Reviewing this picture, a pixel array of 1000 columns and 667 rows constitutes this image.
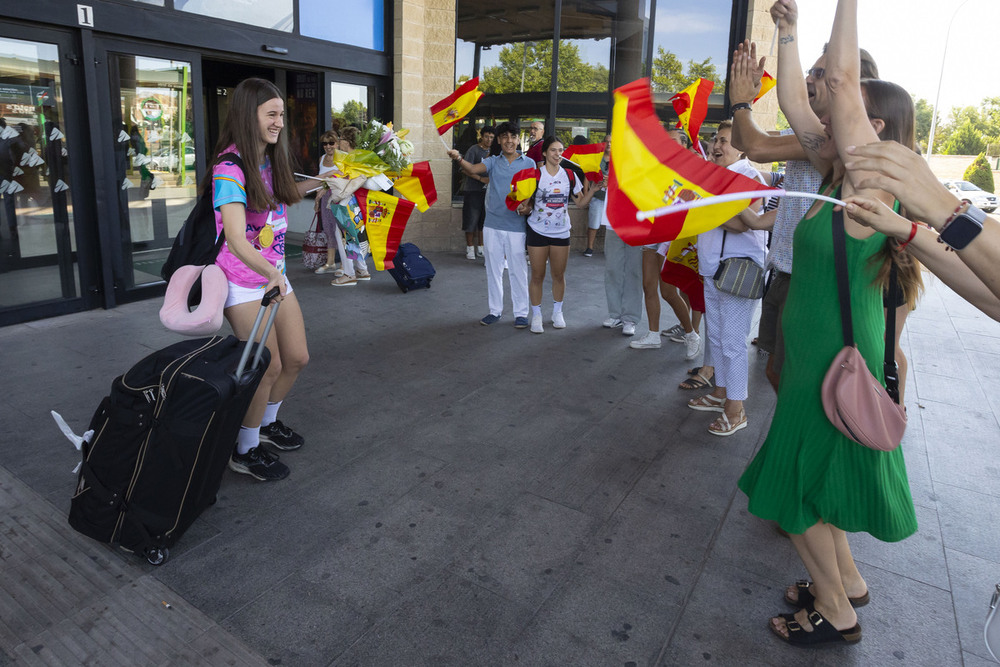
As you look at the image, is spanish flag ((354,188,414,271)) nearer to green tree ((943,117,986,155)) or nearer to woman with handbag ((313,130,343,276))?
woman with handbag ((313,130,343,276))

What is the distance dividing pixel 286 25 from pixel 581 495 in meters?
7.54

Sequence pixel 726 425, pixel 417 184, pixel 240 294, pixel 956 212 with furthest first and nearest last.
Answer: pixel 417 184 < pixel 726 425 < pixel 240 294 < pixel 956 212

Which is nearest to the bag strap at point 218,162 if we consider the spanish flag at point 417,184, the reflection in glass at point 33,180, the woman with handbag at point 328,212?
the spanish flag at point 417,184

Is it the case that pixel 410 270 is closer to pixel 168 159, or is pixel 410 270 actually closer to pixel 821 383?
pixel 168 159

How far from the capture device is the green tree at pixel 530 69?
11477mm

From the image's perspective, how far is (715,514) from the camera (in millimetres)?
3547

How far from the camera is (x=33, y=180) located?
6395 mm

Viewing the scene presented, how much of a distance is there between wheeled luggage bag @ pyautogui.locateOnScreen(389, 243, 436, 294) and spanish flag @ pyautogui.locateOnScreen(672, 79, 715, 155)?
355cm

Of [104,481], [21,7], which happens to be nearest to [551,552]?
[104,481]

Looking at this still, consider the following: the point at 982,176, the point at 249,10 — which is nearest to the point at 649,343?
the point at 249,10

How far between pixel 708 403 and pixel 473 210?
6.42 meters

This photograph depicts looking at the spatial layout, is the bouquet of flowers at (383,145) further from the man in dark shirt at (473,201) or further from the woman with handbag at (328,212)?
the man in dark shirt at (473,201)

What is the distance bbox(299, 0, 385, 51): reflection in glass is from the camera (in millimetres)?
8977

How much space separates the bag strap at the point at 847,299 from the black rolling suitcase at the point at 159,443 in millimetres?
2315
